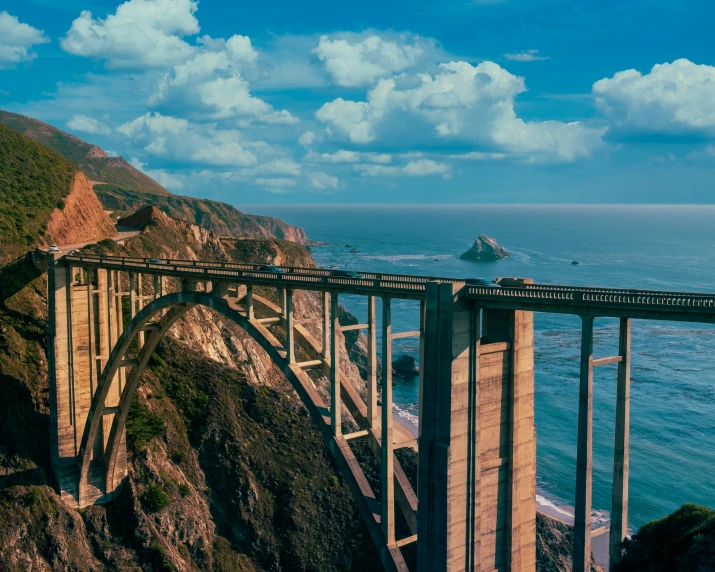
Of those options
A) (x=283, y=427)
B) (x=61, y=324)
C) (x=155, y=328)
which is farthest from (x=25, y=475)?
(x=283, y=427)

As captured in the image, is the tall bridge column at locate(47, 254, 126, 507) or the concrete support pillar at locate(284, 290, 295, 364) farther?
the tall bridge column at locate(47, 254, 126, 507)

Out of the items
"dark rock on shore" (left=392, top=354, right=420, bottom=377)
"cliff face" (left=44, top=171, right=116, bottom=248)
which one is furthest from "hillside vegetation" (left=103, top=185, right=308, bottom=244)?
"dark rock on shore" (left=392, top=354, right=420, bottom=377)

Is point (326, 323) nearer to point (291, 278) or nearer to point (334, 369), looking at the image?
point (334, 369)

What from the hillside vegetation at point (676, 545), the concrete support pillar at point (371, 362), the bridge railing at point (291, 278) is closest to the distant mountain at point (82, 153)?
the bridge railing at point (291, 278)

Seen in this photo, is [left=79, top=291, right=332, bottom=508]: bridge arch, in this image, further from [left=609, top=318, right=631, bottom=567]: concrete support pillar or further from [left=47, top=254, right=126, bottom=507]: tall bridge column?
[left=609, top=318, right=631, bottom=567]: concrete support pillar

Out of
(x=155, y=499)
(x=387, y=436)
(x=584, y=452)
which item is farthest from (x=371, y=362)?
(x=155, y=499)

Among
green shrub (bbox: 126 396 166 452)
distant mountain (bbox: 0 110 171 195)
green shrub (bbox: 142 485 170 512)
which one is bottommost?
green shrub (bbox: 142 485 170 512)
